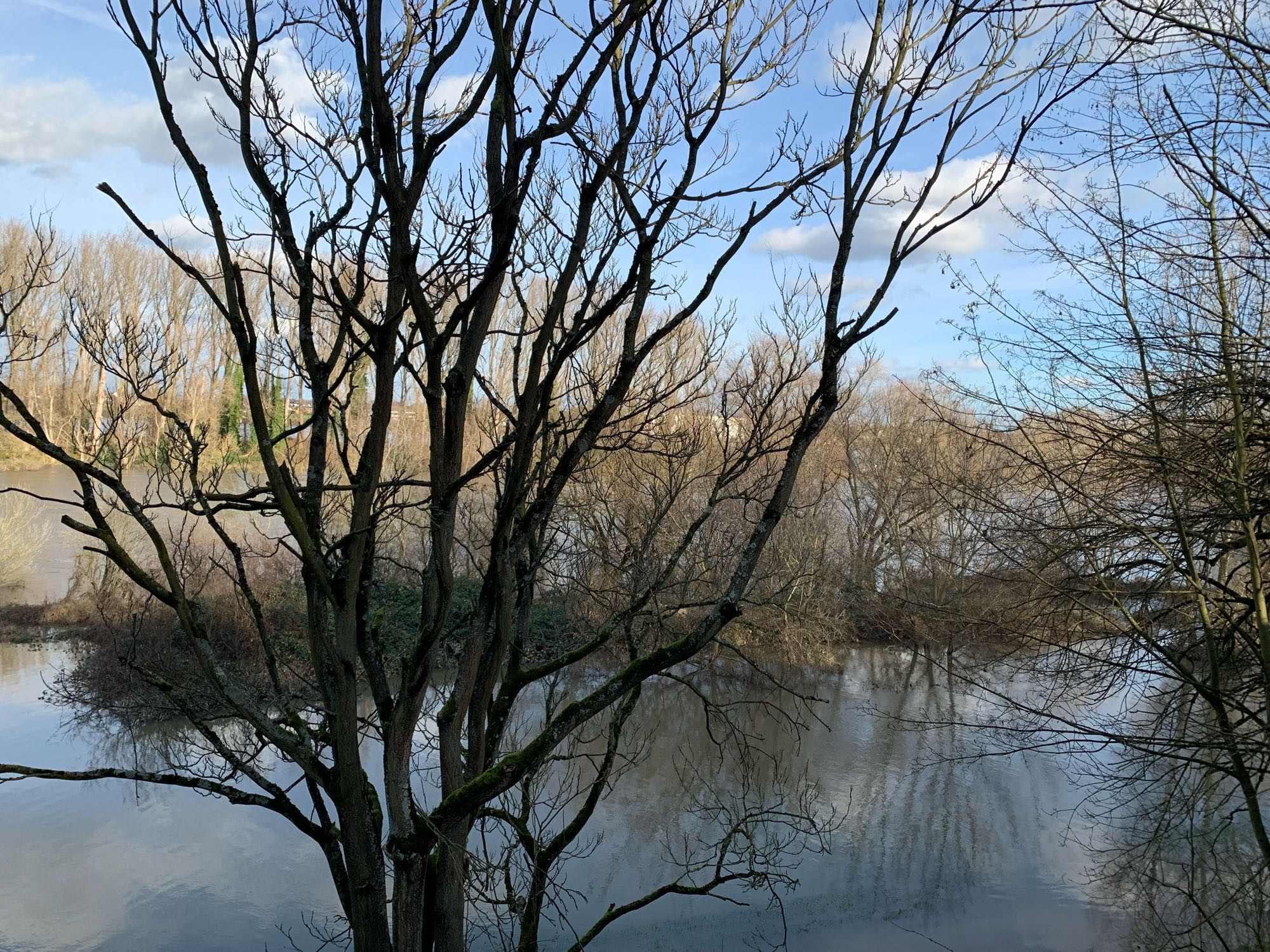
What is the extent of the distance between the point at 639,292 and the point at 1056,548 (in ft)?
15.2

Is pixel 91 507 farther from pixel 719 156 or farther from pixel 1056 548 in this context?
pixel 1056 548

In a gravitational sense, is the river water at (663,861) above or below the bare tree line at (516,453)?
below

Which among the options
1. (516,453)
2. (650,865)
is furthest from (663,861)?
(516,453)

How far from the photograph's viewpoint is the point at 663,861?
927 cm

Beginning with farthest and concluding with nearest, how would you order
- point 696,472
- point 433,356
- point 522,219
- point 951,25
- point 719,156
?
point 696,472 → point 522,219 → point 719,156 → point 433,356 → point 951,25

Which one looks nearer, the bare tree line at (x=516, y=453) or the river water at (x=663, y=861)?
the bare tree line at (x=516, y=453)

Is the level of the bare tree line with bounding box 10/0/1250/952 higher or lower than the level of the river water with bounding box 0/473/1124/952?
higher

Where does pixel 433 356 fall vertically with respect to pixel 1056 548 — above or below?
above

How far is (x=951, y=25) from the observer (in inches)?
87.9

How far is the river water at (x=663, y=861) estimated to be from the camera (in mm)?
8172

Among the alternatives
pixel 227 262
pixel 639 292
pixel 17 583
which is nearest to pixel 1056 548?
pixel 639 292

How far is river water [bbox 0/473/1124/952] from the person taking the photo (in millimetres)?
8172

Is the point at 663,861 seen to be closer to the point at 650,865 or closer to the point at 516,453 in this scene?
the point at 650,865

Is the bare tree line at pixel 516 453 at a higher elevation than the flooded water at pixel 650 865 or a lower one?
higher
